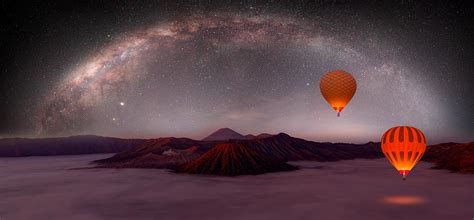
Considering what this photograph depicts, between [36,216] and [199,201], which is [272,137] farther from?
[36,216]

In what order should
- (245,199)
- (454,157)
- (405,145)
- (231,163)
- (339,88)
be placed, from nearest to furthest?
(245,199)
(405,145)
(339,88)
(231,163)
(454,157)

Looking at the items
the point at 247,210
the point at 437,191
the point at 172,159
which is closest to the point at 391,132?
the point at 437,191

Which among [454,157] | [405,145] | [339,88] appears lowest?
[454,157]

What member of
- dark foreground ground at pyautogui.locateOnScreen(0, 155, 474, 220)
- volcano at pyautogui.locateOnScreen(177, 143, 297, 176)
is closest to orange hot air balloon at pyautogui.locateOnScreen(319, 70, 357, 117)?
dark foreground ground at pyautogui.locateOnScreen(0, 155, 474, 220)

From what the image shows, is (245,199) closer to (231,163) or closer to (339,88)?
(339,88)

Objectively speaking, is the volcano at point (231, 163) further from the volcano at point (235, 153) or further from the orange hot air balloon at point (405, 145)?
the orange hot air balloon at point (405, 145)

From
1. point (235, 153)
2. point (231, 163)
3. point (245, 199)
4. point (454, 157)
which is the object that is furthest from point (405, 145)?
point (454, 157)
